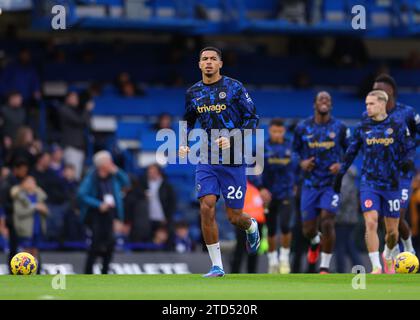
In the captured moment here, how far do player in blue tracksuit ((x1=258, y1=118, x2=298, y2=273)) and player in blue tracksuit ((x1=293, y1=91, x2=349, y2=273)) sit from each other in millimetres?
1800

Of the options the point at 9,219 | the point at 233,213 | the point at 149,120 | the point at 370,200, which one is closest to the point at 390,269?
the point at 370,200

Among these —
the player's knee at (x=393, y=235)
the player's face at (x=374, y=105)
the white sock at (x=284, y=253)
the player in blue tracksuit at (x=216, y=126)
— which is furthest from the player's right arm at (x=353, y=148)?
the white sock at (x=284, y=253)

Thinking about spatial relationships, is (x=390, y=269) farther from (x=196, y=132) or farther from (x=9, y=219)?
(x=9, y=219)

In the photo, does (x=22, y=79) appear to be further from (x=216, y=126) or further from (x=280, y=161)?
(x=216, y=126)

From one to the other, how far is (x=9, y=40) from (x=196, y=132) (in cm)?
1554

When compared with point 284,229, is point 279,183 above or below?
above

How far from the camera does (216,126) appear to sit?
14844 mm

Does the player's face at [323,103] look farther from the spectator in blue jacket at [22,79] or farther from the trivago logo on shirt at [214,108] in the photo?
the spectator in blue jacket at [22,79]

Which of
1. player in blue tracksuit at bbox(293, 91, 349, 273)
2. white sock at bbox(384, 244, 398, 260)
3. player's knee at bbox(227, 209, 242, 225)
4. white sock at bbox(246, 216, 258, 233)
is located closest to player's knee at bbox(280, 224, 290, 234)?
player in blue tracksuit at bbox(293, 91, 349, 273)

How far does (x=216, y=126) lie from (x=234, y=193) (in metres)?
0.80

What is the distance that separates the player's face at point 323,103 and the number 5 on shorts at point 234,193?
3811mm

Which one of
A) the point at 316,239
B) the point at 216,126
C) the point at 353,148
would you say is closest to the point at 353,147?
the point at 353,148

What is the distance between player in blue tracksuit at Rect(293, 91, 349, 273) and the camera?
1834cm

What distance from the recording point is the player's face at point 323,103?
18.4 metres
